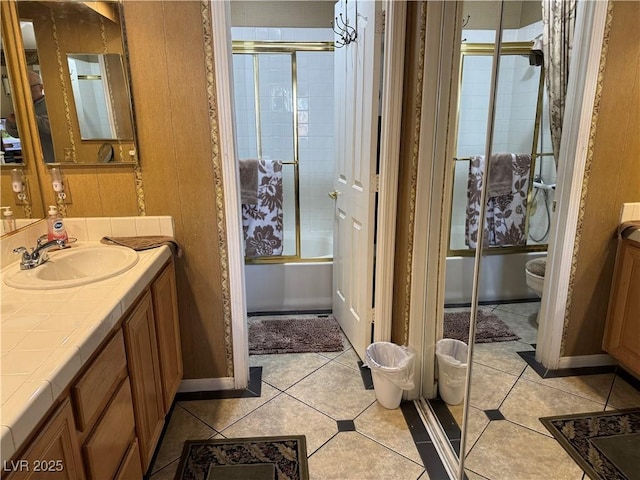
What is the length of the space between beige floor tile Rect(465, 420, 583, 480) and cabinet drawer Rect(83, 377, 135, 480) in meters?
1.22

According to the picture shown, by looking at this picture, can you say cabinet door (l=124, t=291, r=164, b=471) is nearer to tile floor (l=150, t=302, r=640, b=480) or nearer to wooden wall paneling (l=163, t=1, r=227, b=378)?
tile floor (l=150, t=302, r=640, b=480)

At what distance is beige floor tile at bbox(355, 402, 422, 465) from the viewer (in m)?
1.93

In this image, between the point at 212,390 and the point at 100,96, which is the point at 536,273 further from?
the point at 100,96

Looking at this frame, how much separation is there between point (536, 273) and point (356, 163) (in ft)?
4.79

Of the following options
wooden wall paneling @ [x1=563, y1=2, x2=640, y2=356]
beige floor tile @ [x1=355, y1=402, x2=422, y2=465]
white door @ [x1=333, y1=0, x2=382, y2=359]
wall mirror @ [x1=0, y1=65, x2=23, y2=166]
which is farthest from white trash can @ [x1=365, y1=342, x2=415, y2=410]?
wall mirror @ [x1=0, y1=65, x2=23, y2=166]

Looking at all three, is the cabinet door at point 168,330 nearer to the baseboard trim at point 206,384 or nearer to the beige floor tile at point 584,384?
the baseboard trim at point 206,384

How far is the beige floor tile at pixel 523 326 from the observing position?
4.12 ft

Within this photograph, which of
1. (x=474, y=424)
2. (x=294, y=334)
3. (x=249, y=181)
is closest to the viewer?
(x=474, y=424)

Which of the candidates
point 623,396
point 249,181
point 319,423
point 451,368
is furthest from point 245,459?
point 249,181

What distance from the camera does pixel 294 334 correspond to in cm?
298

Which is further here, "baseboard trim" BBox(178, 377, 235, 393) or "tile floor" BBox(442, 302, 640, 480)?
"baseboard trim" BBox(178, 377, 235, 393)

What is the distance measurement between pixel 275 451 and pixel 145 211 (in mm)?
1276

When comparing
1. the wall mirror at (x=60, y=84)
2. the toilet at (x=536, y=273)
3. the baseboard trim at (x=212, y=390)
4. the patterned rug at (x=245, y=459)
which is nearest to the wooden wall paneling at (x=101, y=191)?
the wall mirror at (x=60, y=84)

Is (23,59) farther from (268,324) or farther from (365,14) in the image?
(268,324)
